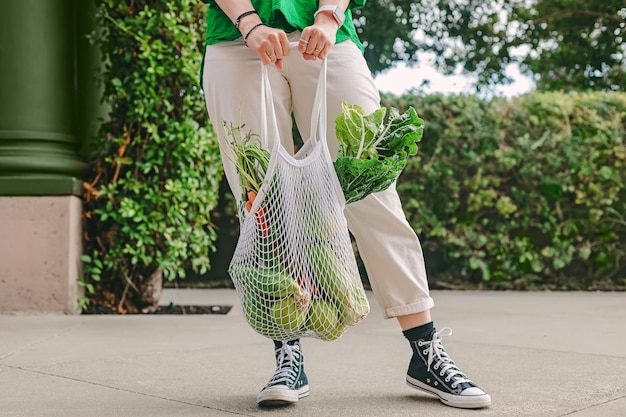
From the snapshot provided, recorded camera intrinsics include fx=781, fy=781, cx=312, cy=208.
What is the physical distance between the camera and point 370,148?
→ 2.30 meters

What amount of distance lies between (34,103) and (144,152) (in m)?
0.75

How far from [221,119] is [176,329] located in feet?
6.55

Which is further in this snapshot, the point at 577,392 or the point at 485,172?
the point at 485,172

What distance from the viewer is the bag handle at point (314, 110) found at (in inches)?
91.3

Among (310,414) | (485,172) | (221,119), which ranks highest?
(221,119)

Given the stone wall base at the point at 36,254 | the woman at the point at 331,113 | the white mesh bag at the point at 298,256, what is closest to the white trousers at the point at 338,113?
the woman at the point at 331,113

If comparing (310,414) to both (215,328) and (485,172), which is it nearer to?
(215,328)

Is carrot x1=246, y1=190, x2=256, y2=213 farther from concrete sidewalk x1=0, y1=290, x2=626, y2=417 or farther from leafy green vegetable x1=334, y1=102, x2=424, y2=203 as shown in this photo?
concrete sidewalk x1=0, y1=290, x2=626, y2=417

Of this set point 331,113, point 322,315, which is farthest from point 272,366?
point 331,113

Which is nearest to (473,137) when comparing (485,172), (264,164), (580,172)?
(485,172)

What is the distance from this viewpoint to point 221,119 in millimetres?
2559

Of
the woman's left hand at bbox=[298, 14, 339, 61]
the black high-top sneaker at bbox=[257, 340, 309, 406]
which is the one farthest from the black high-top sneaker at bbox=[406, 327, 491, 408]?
the woman's left hand at bbox=[298, 14, 339, 61]

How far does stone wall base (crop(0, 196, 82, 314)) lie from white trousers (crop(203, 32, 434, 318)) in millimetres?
2460

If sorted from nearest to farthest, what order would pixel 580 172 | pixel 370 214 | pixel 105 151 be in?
1. pixel 370 214
2. pixel 105 151
3. pixel 580 172
